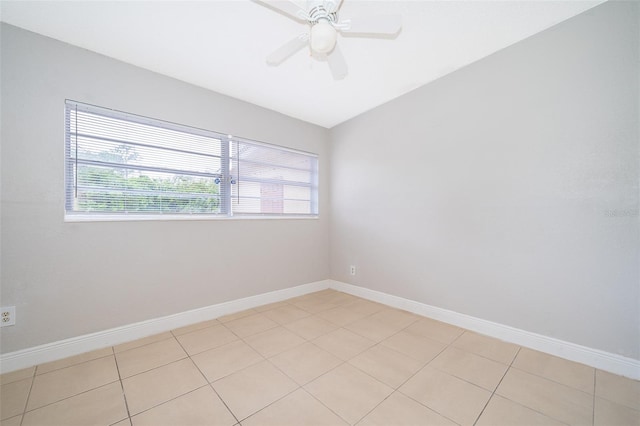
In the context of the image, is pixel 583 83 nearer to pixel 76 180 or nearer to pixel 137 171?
pixel 137 171

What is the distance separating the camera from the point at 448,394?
4.81ft

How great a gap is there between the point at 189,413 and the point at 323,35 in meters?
2.18

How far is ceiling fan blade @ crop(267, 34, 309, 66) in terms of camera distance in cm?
146

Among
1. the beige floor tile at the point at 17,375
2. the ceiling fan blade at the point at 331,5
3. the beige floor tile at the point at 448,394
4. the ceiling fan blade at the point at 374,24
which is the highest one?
the ceiling fan blade at the point at 331,5

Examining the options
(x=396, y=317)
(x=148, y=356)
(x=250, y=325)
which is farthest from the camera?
(x=396, y=317)

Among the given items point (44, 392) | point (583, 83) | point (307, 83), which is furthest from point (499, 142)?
point (44, 392)

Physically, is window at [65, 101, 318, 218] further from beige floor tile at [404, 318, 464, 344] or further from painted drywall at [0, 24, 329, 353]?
beige floor tile at [404, 318, 464, 344]

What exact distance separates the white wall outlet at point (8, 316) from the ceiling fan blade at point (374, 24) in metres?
2.87

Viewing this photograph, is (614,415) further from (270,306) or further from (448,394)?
(270,306)

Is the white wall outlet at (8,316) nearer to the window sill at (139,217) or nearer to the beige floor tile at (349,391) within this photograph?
the window sill at (139,217)

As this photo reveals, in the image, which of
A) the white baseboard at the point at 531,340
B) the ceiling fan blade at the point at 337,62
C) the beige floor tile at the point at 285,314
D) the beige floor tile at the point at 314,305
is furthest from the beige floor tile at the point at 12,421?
the white baseboard at the point at 531,340

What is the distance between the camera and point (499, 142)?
2086 mm

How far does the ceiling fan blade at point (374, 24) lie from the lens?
1333mm

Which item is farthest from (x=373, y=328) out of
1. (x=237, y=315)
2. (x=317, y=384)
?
(x=237, y=315)
